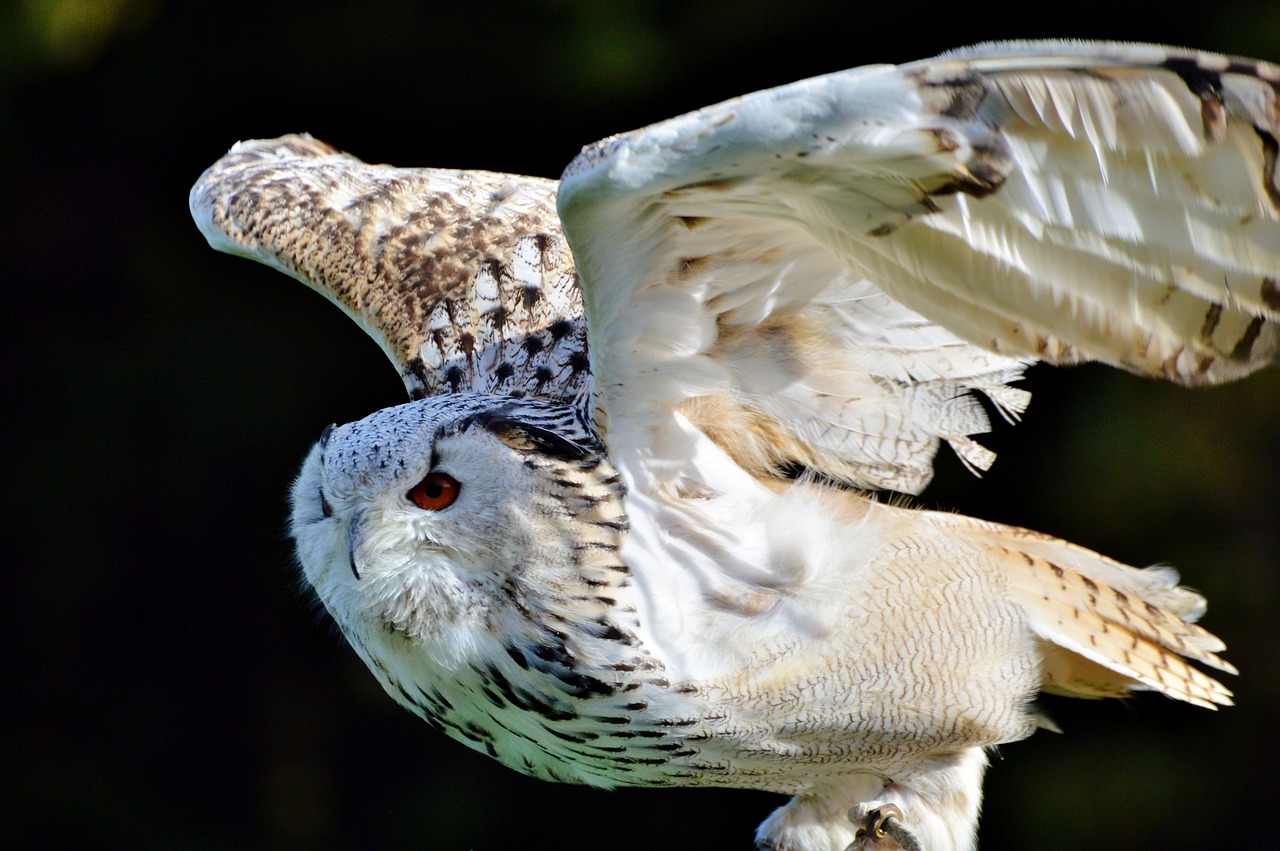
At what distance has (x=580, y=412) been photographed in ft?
6.88

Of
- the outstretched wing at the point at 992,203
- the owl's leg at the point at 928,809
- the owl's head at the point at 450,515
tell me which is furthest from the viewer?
the owl's leg at the point at 928,809

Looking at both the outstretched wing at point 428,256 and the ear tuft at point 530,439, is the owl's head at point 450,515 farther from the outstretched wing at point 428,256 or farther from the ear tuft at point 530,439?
the outstretched wing at point 428,256

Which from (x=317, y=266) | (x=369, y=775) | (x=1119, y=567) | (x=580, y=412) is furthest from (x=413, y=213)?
(x=369, y=775)

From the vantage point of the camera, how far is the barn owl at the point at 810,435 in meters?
1.46

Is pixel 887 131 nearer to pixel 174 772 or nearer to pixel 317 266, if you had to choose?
pixel 317 266

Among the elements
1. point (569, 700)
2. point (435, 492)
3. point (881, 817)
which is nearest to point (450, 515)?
point (435, 492)

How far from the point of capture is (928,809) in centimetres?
237

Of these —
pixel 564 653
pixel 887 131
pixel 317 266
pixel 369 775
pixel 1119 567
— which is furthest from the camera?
pixel 369 775

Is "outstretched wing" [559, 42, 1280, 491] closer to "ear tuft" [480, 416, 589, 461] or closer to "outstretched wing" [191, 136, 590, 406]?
"ear tuft" [480, 416, 589, 461]

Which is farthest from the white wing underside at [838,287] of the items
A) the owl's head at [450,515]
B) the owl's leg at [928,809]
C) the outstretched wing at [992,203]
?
the owl's leg at [928,809]

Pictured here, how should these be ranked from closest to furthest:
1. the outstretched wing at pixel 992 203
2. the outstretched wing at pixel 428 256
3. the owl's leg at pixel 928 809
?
the outstretched wing at pixel 992 203 < the owl's leg at pixel 928 809 < the outstretched wing at pixel 428 256

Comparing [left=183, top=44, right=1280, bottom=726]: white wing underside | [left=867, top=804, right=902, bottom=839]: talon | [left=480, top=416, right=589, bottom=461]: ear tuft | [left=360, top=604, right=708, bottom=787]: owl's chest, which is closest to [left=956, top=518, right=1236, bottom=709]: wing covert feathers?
[left=183, top=44, right=1280, bottom=726]: white wing underside

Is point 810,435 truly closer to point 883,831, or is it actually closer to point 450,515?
point 450,515

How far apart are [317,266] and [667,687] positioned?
132cm
